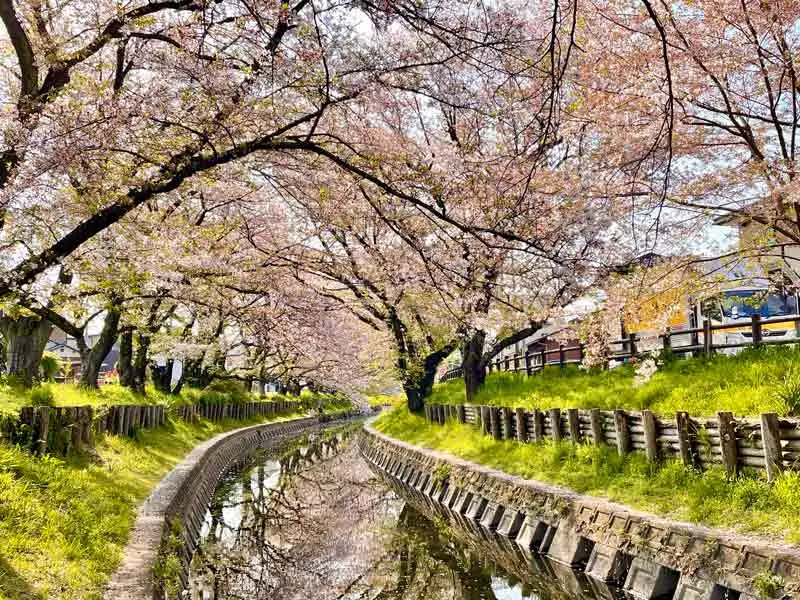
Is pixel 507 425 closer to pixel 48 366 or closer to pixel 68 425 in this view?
pixel 68 425

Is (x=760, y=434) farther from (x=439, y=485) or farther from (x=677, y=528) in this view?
(x=439, y=485)

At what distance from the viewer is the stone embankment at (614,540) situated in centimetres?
691

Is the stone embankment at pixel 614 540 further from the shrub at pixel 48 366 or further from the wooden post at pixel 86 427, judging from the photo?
the shrub at pixel 48 366

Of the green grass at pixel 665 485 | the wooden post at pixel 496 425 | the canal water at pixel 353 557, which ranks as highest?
the wooden post at pixel 496 425

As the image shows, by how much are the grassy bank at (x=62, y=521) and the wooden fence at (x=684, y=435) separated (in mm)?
6992

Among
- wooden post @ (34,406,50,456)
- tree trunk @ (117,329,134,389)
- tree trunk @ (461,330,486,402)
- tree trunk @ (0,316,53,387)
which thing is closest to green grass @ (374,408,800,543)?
tree trunk @ (461,330,486,402)

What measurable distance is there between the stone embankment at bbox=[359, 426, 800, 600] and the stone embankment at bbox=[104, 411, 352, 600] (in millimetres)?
4910

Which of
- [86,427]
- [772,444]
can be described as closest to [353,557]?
[86,427]

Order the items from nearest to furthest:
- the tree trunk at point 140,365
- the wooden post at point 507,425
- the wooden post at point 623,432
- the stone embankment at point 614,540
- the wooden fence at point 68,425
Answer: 1. the stone embankment at point 614,540
2. the wooden fence at point 68,425
3. the wooden post at point 623,432
4. the wooden post at point 507,425
5. the tree trunk at point 140,365

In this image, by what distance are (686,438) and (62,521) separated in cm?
763

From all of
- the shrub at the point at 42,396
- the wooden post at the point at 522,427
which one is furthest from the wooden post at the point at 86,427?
the wooden post at the point at 522,427

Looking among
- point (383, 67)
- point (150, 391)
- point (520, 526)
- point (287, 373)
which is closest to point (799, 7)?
point (383, 67)

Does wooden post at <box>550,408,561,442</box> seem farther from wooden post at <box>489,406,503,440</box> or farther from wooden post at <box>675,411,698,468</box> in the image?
wooden post at <box>675,411,698,468</box>

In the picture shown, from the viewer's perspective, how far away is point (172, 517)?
11234 millimetres
